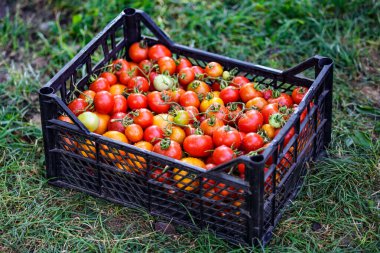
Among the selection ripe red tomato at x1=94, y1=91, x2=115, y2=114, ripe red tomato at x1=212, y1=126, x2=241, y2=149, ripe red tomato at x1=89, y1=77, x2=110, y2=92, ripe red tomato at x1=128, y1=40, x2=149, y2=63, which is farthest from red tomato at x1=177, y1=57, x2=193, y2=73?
ripe red tomato at x1=212, y1=126, x2=241, y2=149

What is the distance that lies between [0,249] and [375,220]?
1.95 m

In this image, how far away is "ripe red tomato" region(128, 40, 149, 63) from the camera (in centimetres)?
450

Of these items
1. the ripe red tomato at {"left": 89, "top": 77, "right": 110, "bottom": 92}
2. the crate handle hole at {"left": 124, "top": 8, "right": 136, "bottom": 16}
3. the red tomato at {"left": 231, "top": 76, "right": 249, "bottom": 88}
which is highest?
the crate handle hole at {"left": 124, "top": 8, "right": 136, "bottom": 16}

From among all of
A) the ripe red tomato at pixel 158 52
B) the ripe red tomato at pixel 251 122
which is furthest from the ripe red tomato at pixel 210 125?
the ripe red tomato at pixel 158 52

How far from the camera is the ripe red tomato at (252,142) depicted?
3.68 m

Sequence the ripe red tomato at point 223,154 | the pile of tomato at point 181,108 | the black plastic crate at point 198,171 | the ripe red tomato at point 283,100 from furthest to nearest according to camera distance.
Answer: the ripe red tomato at point 283,100 < the pile of tomato at point 181,108 < the ripe red tomato at point 223,154 < the black plastic crate at point 198,171

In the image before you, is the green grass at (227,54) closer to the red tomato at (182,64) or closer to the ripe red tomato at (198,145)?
the ripe red tomato at (198,145)

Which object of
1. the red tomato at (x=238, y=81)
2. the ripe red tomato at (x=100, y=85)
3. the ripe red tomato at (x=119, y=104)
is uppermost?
the red tomato at (x=238, y=81)

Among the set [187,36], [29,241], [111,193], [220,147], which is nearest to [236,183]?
[220,147]

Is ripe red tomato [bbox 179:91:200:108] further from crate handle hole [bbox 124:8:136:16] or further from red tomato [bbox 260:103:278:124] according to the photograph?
crate handle hole [bbox 124:8:136:16]

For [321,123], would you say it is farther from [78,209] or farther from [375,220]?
[78,209]

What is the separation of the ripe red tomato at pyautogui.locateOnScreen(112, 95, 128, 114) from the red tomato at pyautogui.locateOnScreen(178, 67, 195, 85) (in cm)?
38

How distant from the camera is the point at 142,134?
3889mm

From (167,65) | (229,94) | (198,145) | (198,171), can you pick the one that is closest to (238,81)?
(229,94)
